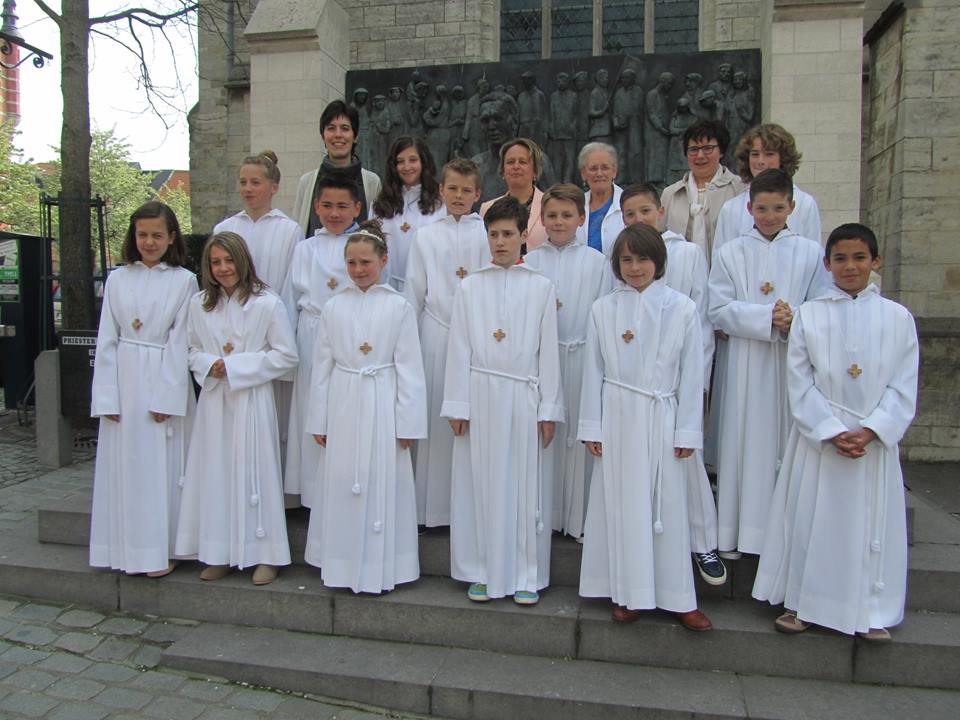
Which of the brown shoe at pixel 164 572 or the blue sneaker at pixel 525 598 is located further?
the brown shoe at pixel 164 572

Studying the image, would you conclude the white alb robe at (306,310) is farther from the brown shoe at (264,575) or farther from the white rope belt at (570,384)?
the white rope belt at (570,384)

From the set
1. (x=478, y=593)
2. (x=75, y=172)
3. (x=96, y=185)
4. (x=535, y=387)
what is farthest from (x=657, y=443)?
(x=96, y=185)

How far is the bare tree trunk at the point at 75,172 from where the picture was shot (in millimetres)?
9672

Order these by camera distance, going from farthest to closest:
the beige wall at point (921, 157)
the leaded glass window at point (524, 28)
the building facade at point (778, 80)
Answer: the leaded glass window at point (524, 28)
the beige wall at point (921, 157)
the building facade at point (778, 80)

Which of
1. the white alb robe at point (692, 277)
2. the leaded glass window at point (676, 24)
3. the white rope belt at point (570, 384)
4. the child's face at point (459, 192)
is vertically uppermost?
the leaded glass window at point (676, 24)

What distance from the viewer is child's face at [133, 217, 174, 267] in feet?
14.2

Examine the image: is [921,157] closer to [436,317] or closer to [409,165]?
[409,165]

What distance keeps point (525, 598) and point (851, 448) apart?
65.0 inches

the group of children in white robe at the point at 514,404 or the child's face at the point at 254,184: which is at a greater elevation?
the child's face at the point at 254,184

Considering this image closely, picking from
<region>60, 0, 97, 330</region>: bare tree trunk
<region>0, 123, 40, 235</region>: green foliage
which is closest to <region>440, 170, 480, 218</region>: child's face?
<region>60, 0, 97, 330</region>: bare tree trunk

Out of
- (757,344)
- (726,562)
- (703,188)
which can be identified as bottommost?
(726,562)

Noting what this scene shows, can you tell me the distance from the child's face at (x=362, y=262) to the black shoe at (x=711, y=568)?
2147 millimetres

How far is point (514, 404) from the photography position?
3883 millimetres

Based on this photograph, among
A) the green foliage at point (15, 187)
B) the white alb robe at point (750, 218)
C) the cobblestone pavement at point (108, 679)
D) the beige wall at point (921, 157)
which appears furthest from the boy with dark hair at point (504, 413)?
→ the green foliage at point (15, 187)
